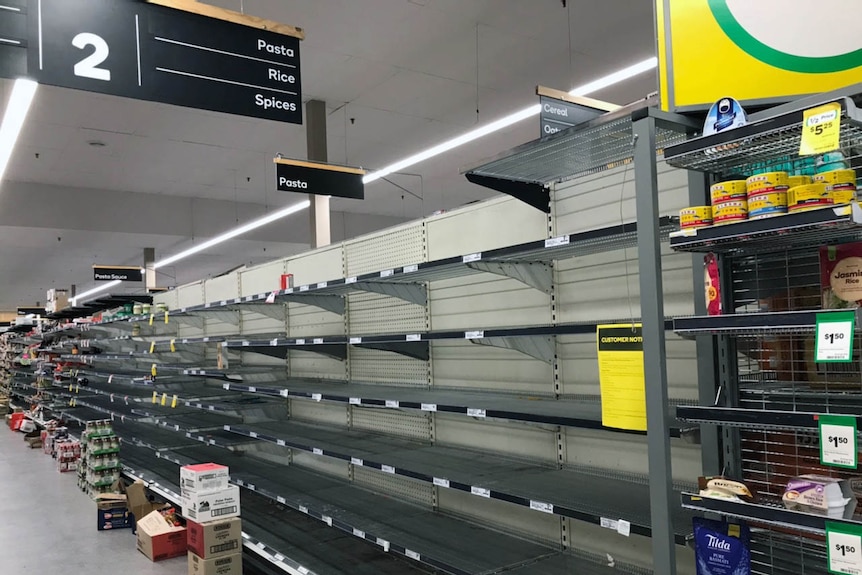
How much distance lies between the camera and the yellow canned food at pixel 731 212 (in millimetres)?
1693

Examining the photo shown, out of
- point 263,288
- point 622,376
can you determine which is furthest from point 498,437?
point 263,288

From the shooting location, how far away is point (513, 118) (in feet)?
25.8

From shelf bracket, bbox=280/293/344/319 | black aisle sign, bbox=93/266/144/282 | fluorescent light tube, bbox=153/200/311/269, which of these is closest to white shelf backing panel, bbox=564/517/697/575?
shelf bracket, bbox=280/293/344/319

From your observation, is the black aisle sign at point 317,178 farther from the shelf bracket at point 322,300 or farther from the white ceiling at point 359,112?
the shelf bracket at point 322,300

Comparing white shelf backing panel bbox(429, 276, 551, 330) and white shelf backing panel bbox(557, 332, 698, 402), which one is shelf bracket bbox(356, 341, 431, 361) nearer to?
white shelf backing panel bbox(429, 276, 551, 330)

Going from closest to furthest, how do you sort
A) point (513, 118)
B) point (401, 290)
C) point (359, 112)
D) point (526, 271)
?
1. point (526, 271)
2. point (401, 290)
3. point (513, 118)
4. point (359, 112)

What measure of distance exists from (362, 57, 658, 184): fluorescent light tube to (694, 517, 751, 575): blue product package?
489 cm

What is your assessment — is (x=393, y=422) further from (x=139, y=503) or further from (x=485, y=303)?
(x=139, y=503)

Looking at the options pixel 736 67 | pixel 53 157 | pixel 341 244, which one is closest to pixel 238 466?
pixel 341 244

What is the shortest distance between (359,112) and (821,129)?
25.0 ft

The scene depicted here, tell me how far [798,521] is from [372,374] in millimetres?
3478

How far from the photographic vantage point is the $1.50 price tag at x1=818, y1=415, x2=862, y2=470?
1.48 m

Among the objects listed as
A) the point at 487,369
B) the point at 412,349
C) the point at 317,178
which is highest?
the point at 317,178

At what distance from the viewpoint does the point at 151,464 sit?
736 centimetres
